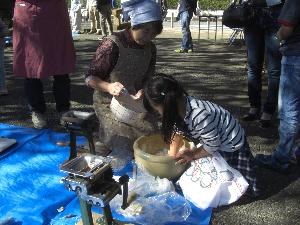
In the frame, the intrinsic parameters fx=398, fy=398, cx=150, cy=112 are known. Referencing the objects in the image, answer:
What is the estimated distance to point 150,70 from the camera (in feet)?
9.43

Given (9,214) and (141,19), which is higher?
(141,19)

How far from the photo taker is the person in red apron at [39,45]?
322 centimetres

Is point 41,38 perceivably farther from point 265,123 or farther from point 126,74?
point 265,123

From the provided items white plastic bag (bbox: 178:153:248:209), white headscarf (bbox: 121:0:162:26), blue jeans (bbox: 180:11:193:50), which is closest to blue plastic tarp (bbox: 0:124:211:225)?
white plastic bag (bbox: 178:153:248:209)

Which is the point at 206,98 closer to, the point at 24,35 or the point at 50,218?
the point at 24,35

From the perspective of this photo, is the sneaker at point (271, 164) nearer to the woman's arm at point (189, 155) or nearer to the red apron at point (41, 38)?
the woman's arm at point (189, 155)

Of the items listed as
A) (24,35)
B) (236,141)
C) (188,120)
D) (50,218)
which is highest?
(24,35)

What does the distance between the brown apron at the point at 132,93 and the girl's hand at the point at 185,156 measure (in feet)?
1.88

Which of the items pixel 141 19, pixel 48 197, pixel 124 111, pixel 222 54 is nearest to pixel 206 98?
pixel 124 111

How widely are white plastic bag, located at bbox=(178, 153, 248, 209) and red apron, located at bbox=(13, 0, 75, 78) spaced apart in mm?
1650

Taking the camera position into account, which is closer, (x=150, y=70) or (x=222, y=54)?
(x=150, y=70)

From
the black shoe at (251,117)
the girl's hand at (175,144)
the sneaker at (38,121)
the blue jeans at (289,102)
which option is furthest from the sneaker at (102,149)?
the black shoe at (251,117)

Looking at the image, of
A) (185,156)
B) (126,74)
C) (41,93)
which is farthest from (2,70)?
(185,156)

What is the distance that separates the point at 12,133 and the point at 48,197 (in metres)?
1.10
